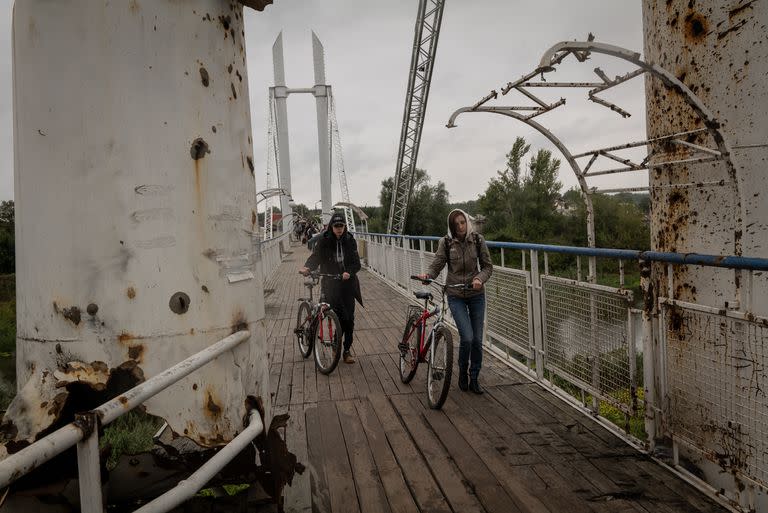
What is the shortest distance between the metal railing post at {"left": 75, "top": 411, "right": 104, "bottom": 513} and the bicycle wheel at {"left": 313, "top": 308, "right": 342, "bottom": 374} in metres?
3.87

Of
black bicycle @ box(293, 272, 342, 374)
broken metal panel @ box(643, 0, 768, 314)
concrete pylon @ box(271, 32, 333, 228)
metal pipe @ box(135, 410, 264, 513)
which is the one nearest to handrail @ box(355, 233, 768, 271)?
broken metal panel @ box(643, 0, 768, 314)

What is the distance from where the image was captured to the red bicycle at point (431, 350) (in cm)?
394

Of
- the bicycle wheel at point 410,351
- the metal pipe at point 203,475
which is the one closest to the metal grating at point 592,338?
the bicycle wheel at point 410,351

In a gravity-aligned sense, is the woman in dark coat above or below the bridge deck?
above

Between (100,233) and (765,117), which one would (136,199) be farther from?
(765,117)

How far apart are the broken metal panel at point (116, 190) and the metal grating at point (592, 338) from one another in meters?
2.48

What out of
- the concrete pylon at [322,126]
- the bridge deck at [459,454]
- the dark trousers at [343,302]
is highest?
the concrete pylon at [322,126]

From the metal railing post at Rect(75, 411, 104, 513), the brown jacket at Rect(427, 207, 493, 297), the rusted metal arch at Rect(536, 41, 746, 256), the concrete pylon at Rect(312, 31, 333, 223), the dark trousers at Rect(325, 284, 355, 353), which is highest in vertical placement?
the concrete pylon at Rect(312, 31, 333, 223)

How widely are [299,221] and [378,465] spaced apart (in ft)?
143

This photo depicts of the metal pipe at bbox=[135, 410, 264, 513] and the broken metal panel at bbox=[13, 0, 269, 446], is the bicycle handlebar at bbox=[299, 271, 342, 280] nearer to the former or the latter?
the metal pipe at bbox=[135, 410, 264, 513]

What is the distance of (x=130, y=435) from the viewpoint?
358 cm

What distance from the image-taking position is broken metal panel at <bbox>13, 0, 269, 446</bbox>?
1.65 metres

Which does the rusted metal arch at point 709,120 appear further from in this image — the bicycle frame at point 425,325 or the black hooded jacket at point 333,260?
the black hooded jacket at point 333,260

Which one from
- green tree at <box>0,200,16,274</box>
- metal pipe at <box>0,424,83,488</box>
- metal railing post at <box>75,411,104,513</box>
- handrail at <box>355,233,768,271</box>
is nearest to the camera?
metal pipe at <box>0,424,83,488</box>
